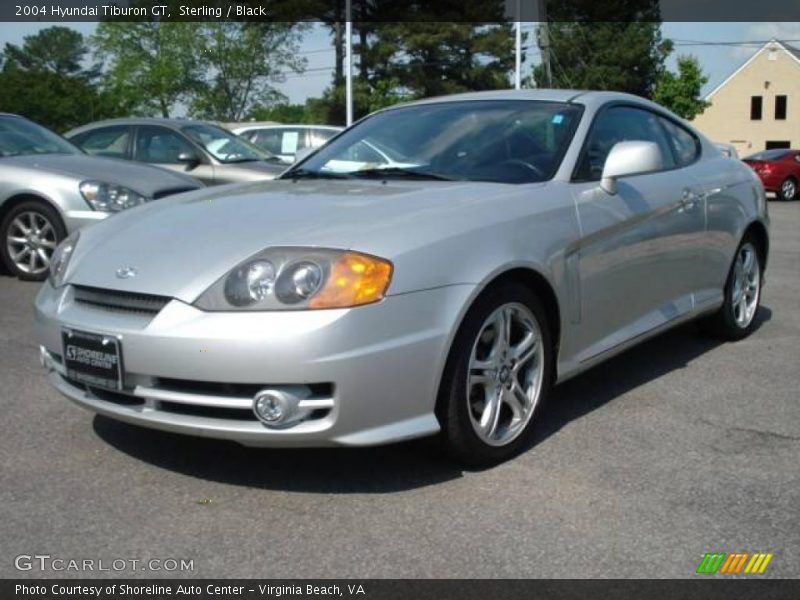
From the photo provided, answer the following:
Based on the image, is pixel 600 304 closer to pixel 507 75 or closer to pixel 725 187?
pixel 725 187

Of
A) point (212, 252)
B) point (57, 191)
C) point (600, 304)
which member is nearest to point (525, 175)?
point (600, 304)

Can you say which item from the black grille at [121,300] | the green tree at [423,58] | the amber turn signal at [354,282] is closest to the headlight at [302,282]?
the amber turn signal at [354,282]

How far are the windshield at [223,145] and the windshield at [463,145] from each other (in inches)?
234

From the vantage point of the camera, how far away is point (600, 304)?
4.04 metres

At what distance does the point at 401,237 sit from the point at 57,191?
508cm

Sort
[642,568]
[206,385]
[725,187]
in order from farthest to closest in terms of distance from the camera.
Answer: [725,187], [206,385], [642,568]

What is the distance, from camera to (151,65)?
61656 mm

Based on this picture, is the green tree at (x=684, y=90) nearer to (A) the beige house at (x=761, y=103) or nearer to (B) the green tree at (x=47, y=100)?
(A) the beige house at (x=761, y=103)

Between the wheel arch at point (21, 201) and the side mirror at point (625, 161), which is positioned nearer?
the side mirror at point (625, 161)

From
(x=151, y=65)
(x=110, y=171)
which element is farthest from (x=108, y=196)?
(x=151, y=65)

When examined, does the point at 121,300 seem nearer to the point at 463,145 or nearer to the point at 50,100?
the point at 463,145

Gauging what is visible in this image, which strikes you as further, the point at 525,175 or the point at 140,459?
the point at 525,175

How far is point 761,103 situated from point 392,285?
72.3 m

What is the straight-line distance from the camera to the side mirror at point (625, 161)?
406 centimetres
